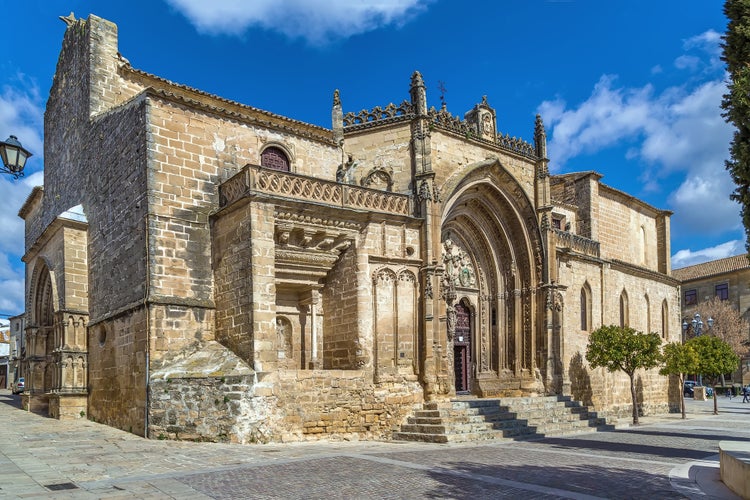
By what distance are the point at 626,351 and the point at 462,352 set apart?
565cm


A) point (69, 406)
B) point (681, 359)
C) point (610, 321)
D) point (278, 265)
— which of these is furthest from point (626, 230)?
point (69, 406)

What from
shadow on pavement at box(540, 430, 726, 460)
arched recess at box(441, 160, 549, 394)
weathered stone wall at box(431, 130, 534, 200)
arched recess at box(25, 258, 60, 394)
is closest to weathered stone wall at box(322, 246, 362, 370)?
weathered stone wall at box(431, 130, 534, 200)

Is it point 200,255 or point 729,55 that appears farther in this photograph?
point 200,255

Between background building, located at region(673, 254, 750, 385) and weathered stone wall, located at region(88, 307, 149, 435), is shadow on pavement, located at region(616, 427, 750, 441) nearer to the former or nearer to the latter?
weathered stone wall, located at region(88, 307, 149, 435)

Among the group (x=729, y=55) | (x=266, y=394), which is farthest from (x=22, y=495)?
(x=729, y=55)

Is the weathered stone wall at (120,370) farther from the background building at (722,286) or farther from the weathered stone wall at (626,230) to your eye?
the background building at (722,286)

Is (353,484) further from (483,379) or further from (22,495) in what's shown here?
(483,379)

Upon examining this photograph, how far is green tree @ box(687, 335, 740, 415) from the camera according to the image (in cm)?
2545

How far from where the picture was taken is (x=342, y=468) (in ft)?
34.1

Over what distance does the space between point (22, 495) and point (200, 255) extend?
814 cm

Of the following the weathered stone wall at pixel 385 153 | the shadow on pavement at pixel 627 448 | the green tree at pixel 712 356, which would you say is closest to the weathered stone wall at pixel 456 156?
the weathered stone wall at pixel 385 153

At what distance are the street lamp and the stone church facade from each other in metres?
5.57

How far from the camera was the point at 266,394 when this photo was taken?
43.8ft

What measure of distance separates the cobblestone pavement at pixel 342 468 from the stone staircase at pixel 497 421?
0.83 m
